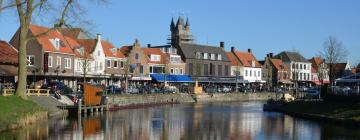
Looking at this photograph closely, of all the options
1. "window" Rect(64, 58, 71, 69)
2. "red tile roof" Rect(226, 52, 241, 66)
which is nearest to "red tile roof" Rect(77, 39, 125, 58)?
"window" Rect(64, 58, 71, 69)

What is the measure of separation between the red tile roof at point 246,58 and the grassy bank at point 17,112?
279 ft

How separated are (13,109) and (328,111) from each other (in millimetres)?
26343

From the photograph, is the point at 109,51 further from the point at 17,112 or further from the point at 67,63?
the point at 17,112

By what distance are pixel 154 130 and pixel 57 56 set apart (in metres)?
39.8

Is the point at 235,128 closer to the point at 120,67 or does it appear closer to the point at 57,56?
the point at 57,56

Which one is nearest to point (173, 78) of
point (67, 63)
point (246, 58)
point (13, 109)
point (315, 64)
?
point (67, 63)

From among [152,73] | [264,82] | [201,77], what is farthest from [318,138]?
[264,82]

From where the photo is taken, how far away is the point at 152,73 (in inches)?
3991

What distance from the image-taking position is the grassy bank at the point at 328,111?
4519 centimetres

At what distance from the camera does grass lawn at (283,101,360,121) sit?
151 feet

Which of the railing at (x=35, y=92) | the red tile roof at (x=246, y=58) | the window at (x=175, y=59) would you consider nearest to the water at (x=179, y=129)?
the railing at (x=35, y=92)

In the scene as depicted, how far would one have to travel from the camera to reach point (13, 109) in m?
39.0

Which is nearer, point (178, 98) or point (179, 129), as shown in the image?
point (179, 129)

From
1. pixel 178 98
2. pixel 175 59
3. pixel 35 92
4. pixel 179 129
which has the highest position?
pixel 175 59
